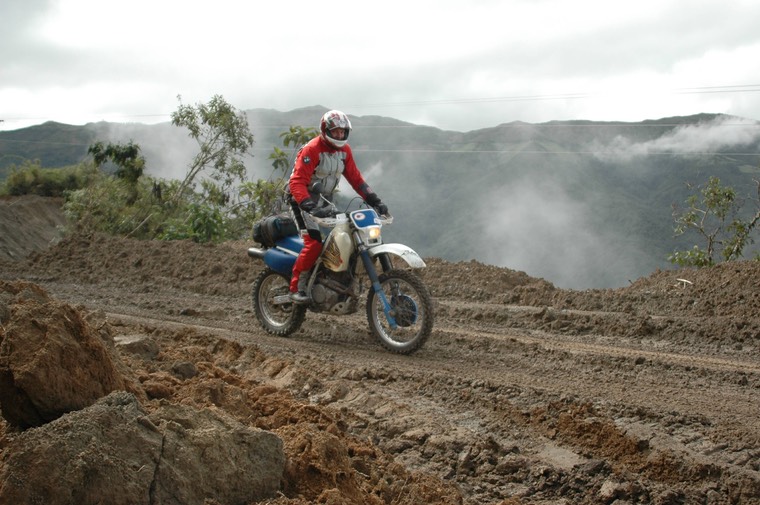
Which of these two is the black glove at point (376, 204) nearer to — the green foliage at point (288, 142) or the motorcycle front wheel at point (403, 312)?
the motorcycle front wheel at point (403, 312)

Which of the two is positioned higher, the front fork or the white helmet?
the white helmet

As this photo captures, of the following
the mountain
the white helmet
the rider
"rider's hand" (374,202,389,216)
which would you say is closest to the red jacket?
the rider

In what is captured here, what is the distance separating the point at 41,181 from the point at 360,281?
90.5ft

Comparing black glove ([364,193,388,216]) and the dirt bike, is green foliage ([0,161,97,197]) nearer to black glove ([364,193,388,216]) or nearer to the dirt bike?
the dirt bike

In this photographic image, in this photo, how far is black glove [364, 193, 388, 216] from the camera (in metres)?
8.84

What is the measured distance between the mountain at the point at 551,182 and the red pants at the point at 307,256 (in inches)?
592

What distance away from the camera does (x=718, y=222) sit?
51.5 feet

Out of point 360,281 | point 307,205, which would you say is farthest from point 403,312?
point 307,205

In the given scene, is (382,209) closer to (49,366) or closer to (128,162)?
(49,366)

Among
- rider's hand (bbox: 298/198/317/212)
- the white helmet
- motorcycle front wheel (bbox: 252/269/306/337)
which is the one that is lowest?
motorcycle front wheel (bbox: 252/269/306/337)

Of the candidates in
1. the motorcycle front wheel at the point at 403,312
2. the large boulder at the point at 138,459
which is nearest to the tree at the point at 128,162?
the motorcycle front wheel at the point at 403,312

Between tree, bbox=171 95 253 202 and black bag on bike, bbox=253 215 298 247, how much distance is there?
15967 mm

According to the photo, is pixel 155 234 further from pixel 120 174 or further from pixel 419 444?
pixel 419 444

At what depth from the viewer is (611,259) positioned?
963 inches
